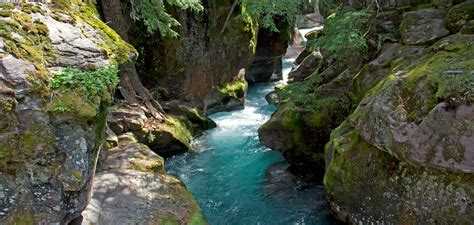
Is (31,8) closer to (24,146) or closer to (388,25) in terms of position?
(24,146)

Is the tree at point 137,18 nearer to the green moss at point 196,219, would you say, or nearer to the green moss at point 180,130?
the green moss at point 180,130

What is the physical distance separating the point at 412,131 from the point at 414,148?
27 centimetres

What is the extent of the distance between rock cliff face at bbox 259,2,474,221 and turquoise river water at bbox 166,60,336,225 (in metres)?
1.62

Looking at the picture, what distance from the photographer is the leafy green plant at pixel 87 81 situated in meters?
5.44

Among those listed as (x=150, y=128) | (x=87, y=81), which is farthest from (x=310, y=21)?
(x=87, y=81)

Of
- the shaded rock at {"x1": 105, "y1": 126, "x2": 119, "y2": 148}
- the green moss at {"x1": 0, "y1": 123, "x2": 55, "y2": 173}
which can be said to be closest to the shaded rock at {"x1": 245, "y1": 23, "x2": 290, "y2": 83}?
the shaded rock at {"x1": 105, "y1": 126, "x2": 119, "y2": 148}

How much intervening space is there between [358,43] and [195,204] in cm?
544

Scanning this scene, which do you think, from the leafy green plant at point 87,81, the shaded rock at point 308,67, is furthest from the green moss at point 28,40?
the shaded rock at point 308,67

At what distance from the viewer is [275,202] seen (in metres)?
10.1

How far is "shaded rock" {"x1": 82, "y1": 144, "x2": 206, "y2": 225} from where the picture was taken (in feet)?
20.7

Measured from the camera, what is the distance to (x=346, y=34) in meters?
9.58

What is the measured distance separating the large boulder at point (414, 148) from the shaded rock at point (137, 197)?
9.98 ft

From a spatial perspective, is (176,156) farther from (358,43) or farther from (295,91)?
(358,43)

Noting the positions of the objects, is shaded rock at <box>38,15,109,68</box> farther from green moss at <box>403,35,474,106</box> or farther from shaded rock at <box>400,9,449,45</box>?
shaded rock at <box>400,9,449,45</box>
